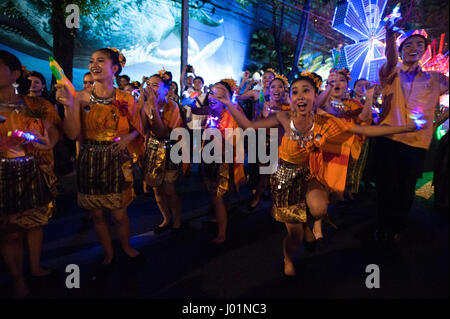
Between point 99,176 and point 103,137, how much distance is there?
1.21 feet

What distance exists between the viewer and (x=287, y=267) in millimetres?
2355

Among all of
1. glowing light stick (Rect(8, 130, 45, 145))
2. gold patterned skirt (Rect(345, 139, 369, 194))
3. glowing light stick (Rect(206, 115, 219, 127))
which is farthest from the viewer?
gold patterned skirt (Rect(345, 139, 369, 194))

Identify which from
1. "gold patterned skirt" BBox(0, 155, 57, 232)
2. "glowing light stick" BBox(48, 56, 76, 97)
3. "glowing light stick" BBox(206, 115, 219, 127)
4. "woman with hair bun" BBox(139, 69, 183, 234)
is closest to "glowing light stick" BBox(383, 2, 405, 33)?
"glowing light stick" BBox(206, 115, 219, 127)

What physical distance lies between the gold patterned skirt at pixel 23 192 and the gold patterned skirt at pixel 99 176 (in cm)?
28

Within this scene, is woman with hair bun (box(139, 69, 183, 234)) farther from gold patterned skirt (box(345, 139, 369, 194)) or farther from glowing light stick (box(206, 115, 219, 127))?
gold patterned skirt (box(345, 139, 369, 194))

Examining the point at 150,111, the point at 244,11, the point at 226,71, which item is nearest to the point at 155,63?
the point at 226,71

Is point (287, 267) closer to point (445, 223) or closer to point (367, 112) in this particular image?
point (445, 223)

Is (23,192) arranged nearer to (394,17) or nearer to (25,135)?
(25,135)

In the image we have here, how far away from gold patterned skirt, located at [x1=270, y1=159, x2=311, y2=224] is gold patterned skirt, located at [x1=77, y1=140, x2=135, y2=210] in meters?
1.54

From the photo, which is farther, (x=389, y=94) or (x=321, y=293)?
(x=389, y=94)

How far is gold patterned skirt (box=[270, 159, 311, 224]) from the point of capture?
2.19m

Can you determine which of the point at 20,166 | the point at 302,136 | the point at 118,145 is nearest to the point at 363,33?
the point at 302,136

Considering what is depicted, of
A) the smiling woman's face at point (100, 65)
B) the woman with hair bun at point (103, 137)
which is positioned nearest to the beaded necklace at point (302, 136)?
the woman with hair bun at point (103, 137)
